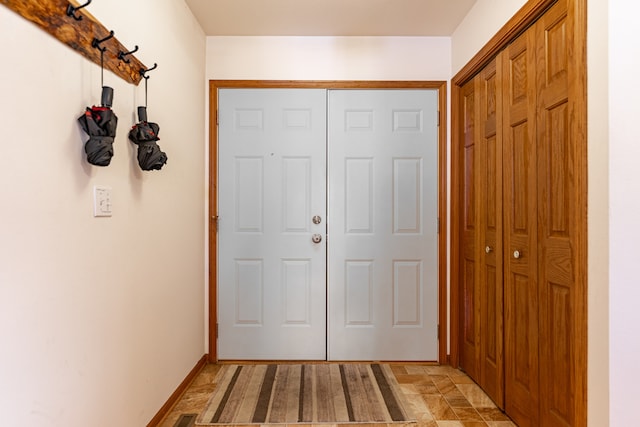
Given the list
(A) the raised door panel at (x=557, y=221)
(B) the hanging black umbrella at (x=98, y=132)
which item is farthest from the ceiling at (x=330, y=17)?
(B) the hanging black umbrella at (x=98, y=132)

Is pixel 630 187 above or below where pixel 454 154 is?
below

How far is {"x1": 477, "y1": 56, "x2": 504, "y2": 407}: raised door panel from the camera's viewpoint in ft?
7.23

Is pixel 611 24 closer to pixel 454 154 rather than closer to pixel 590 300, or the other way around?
pixel 590 300

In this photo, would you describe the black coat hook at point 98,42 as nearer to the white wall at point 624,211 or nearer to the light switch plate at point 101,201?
the light switch plate at point 101,201

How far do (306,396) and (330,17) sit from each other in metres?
2.37

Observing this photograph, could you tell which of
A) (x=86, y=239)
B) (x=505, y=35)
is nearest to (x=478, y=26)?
(x=505, y=35)

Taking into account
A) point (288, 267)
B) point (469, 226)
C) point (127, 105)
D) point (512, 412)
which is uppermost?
point (127, 105)

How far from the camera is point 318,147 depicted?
2.88 meters

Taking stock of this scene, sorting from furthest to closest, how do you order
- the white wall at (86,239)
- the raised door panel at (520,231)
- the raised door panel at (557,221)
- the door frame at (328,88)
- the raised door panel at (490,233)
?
the door frame at (328,88) < the raised door panel at (490,233) < the raised door panel at (520,231) < the raised door panel at (557,221) < the white wall at (86,239)

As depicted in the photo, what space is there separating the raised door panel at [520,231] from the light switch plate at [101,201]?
72.1 inches

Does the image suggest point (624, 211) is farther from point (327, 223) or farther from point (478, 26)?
point (327, 223)

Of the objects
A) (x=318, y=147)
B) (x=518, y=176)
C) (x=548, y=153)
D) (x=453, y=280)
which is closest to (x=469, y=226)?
(x=453, y=280)

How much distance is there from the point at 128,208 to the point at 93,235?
0.94 feet

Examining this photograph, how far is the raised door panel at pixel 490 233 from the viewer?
2205 millimetres
